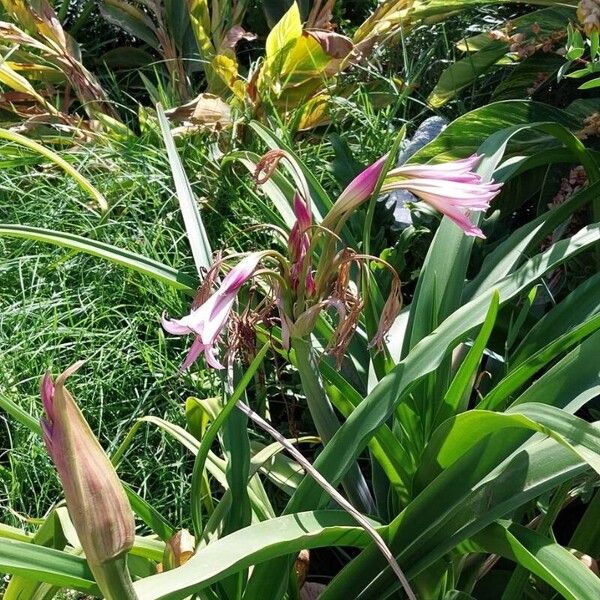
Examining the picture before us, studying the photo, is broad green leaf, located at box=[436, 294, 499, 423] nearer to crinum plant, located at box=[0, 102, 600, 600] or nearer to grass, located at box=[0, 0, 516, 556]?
crinum plant, located at box=[0, 102, 600, 600]

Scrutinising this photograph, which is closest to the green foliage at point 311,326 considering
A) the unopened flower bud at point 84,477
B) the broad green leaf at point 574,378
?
the broad green leaf at point 574,378

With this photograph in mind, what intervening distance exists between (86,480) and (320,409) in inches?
17.3

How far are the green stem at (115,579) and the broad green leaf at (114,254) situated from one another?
23.0 inches

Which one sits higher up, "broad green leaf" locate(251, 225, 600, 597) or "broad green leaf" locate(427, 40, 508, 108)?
"broad green leaf" locate(427, 40, 508, 108)

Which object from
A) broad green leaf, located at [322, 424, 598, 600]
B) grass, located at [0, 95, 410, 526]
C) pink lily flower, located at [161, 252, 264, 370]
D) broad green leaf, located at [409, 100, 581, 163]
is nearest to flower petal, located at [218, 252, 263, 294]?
pink lily flower, located at [161, 252, 264, 370]

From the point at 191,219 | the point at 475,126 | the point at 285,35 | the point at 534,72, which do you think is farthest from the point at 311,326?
the point at 285,35

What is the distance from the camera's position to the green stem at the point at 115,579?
0.89 metres

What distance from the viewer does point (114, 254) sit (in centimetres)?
145

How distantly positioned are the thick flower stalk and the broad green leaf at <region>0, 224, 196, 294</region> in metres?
0.60

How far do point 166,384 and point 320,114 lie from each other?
40.4 inches

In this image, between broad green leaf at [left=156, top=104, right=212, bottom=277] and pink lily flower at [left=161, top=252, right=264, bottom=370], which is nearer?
pink lily flower at [left=161, top=252, right=264, bottom=370]

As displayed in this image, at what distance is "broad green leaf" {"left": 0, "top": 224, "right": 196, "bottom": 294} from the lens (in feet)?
4.68

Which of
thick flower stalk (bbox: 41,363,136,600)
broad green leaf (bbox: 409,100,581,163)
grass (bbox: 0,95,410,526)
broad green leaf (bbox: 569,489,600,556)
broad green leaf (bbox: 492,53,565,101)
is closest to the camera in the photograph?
thick flower stalk (bbox: 41,363,136,600)

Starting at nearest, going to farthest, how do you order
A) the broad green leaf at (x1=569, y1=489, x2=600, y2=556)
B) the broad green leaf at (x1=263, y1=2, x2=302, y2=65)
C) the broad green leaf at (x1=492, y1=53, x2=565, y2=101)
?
the broad green leaf at (x1=569, y1=489, x2=600, y2=556)
the broad green leaf at (x1=492, y1=53, x2=565, y2=101)
the broad green leaf at (x1=263, y1=2, x2=302, y2=65)
